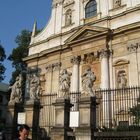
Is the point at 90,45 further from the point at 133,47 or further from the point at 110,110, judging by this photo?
the point at 110,110

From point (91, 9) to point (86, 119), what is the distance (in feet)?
50.6

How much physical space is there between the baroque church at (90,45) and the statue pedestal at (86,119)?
635 centimetres

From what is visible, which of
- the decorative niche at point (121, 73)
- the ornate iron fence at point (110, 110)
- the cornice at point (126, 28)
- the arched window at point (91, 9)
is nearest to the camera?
the ornate iron fence at point (110, 110)

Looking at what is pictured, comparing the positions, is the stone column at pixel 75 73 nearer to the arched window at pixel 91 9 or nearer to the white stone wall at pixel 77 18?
the white stone wall at pixel 77 18

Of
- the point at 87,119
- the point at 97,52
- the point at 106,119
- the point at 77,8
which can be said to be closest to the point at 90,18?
the point at 77,8

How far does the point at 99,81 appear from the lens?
22.6 metres

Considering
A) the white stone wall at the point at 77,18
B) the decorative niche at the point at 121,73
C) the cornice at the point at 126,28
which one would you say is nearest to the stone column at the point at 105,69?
the decorative niche at the point at 121,73

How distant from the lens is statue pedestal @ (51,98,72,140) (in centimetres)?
1305

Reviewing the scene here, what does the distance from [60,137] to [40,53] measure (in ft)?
51.1

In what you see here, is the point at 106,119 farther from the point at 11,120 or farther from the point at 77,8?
the point at 77,8

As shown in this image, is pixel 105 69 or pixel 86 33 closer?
pixel 105 69

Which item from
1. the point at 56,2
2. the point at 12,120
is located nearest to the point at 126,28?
the point at 56,2

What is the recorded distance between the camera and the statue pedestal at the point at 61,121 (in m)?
13.0

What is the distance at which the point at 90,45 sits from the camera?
23.9m
